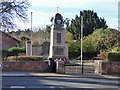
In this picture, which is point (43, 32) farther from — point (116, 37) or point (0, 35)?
point (116, 37)

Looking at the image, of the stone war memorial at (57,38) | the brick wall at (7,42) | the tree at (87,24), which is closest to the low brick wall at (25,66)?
the stone war memorial at (57,38)

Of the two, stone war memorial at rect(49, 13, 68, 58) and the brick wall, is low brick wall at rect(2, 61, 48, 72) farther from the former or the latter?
the brick wall

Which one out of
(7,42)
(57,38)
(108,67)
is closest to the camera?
(108,67)

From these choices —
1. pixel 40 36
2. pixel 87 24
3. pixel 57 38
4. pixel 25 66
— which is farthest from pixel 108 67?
pixel 87 24

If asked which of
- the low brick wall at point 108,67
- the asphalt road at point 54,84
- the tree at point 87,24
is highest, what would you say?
the tree at point 87,24

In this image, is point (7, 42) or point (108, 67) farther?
point (7, 42)

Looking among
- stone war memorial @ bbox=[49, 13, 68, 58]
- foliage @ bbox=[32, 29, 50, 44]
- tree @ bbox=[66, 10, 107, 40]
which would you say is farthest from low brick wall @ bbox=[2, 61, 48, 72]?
tree @ bbox=[66, 10, 107, 40]

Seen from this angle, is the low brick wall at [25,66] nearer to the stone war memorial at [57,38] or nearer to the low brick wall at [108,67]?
the low brick wall at [108,67]

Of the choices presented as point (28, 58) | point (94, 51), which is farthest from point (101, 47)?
point (28, 58)

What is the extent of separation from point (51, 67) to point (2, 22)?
36.3 ft

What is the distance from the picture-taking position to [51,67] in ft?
65.6

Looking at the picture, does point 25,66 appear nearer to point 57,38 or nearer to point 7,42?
point 57,38

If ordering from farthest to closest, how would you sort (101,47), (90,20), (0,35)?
(90,20)
(0,35)
(101,47)

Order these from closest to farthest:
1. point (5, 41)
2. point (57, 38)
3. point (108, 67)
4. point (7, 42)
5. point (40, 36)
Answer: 1. point (108, 67)
2. point (57, 38)
3. point (40, 36)
4. point (5, 41)
5. point (7, 42)
